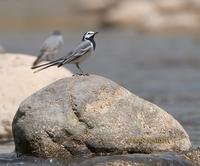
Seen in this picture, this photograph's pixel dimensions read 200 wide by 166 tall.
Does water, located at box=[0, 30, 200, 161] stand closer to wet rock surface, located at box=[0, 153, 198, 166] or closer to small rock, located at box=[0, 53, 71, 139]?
wet rock surface, located at box=[0, 153, 198, 166]

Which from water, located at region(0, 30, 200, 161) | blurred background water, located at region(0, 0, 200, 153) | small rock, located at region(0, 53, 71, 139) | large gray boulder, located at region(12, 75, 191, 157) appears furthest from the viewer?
blurred background water, located at region(0, 0, 200, 153)

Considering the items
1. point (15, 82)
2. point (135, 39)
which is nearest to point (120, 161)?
point (15, 82)

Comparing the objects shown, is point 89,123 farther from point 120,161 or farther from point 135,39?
→ point 135,39

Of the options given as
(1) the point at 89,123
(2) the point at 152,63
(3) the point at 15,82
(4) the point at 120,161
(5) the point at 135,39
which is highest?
(5) the point at 135,39

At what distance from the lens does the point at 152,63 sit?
22.7 metres

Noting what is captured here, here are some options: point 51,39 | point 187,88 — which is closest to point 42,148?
point 51,39

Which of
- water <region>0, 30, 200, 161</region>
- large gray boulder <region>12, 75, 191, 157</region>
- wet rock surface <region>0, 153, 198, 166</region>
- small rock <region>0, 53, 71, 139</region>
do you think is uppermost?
water <region>0, 30, 200, 161</region>

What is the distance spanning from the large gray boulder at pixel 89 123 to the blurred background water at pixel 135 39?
1075 mm

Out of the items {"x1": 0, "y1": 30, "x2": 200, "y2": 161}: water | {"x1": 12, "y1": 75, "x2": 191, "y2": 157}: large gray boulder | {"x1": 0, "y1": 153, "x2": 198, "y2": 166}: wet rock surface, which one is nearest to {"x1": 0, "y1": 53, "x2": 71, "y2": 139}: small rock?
{"x1": 12, "y1": 75, "x2": 191, "y2": 157}: large gray boulder

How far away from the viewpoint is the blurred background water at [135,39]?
17391mm

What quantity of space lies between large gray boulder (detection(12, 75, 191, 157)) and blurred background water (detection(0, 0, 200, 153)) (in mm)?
1075

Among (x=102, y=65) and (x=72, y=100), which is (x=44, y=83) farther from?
(x=102, y=65)

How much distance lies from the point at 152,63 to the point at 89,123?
13.8 meters

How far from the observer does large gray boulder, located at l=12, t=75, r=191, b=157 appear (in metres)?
9.02
